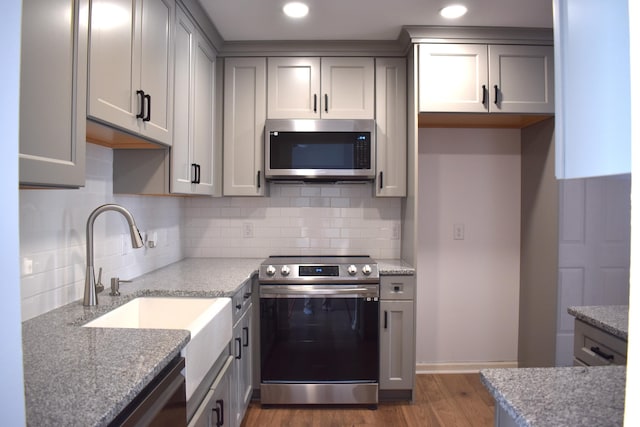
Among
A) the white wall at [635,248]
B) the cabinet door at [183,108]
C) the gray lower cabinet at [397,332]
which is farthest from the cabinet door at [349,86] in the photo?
the white wall at [635,248]

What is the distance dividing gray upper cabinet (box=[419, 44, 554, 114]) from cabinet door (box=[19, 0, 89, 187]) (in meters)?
1.93

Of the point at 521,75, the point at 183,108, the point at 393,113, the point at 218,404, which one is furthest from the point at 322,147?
the point at 218,404

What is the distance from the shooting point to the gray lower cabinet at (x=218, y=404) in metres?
1.37

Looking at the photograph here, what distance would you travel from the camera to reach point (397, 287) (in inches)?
96.9

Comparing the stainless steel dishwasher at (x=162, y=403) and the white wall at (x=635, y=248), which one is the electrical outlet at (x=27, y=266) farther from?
the white wall at (x=635, y=248)

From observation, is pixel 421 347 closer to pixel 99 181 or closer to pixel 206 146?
pixel 206 146

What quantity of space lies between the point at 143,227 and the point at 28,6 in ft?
5.02

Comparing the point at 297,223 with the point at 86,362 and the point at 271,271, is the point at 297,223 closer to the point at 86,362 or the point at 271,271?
the point at 271,271

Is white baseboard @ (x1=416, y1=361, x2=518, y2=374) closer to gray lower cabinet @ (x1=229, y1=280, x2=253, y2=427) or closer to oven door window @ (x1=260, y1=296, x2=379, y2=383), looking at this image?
oven door window @ (x1=260, y1=296, x2=379, y2=383)

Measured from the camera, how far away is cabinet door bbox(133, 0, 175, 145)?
5.36 ft

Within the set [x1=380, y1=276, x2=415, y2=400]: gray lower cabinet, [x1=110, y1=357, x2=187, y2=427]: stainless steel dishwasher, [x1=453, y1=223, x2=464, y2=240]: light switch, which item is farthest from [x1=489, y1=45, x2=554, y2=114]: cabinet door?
[x1=110, y1=357, x2=187, y2=427]: stainless steel dishwasher

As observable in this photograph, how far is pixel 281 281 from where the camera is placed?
242 cm

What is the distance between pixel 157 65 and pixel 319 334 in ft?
5.68

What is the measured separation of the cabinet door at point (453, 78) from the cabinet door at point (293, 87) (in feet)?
2.36
